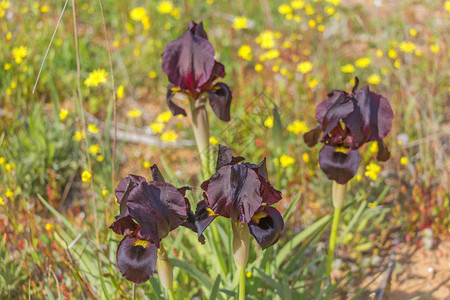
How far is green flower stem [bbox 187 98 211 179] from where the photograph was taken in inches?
94.5

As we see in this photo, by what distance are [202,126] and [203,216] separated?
80 centimetres

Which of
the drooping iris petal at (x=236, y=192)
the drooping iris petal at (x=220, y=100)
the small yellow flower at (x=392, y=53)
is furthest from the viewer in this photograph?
the small yellow flower at (x=392, y=53)

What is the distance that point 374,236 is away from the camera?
3.42 metres

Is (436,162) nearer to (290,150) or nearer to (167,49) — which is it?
(290,150)

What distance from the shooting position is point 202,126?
243 cm

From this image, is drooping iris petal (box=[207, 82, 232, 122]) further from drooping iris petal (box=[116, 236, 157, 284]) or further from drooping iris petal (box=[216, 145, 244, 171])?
drooping iris petal (box=[116, 236, 157, 284])

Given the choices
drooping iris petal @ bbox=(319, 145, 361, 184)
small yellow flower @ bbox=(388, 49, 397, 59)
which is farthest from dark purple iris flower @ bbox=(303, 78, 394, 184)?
small yellow flower @ bbox=(388, 49, 397, 59)

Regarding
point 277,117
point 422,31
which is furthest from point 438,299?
point 422,31

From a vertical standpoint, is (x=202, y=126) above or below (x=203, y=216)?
above

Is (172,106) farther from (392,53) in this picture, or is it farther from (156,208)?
(392,53)

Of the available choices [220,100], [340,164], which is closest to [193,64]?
[220,100]

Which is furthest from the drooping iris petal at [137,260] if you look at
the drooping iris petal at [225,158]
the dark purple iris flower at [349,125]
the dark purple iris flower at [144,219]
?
the dark purple iris flower at [349,125]

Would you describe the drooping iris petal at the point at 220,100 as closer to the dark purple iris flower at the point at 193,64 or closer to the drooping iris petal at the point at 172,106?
the dark purple iris flower at the point at 193,64

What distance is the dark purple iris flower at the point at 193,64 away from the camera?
2.21m
